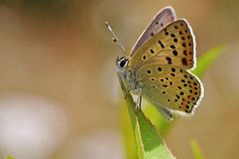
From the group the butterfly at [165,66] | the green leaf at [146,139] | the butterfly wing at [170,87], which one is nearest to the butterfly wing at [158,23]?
the butterfly at [165,66]

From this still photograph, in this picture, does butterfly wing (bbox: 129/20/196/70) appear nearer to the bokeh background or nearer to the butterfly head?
the butterfly head

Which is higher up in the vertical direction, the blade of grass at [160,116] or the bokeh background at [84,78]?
the bokeh background at [84,78]

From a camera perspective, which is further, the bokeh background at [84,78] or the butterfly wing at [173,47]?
the bokeh background at [84,78]

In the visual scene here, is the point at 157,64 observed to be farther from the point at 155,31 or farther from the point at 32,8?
the point at 32,8

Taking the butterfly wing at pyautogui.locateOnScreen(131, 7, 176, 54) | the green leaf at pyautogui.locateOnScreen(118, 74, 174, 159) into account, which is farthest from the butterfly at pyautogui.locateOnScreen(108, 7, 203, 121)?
the green leaf at pyautogui.locateOnScreen(118, 74, 174, 159)

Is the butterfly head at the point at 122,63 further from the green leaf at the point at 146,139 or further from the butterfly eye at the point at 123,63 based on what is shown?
the green leaf at the point at 146,139

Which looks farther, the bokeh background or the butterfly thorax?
the bokeh background

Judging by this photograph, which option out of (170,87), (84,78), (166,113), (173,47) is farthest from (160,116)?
(84,78)

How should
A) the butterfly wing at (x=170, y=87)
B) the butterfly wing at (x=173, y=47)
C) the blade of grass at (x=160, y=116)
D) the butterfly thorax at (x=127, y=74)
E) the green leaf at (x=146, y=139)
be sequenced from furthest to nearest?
1. the butterfly thorax at (x=127, y=74)
2. the butterfly wing at (x=170, y=87)
3. the butterfly wing at (x=173, y=47)
4. the blade of grass at (x=160, y=116)
5. the green leaf at (x=146, y=139)

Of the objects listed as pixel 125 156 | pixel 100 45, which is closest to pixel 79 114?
pixel 100 45
